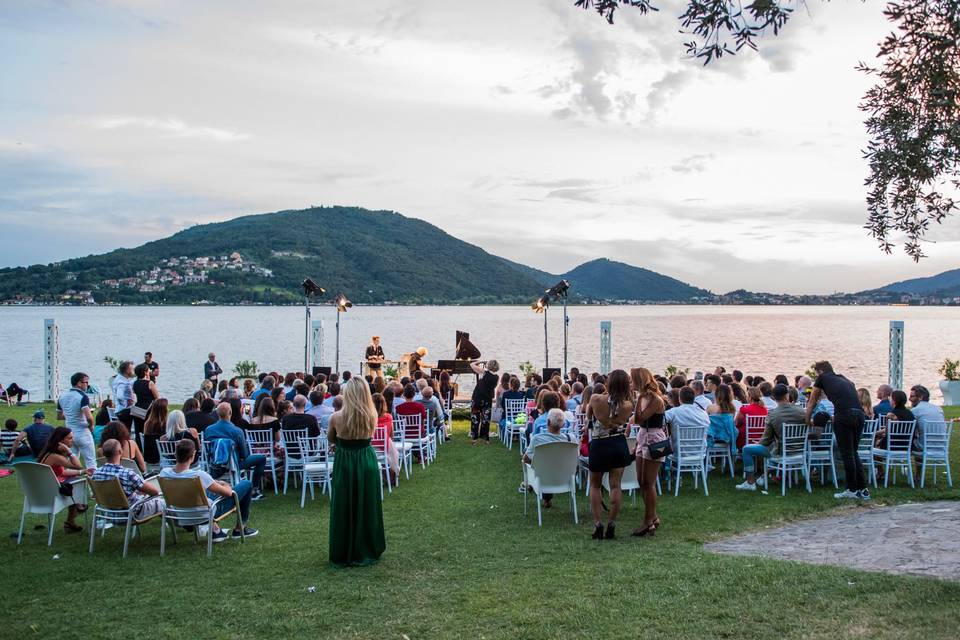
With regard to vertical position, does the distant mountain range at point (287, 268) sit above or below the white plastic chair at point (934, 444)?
above

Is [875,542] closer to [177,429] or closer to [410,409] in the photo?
[410,409]

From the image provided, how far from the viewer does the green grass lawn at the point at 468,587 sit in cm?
471

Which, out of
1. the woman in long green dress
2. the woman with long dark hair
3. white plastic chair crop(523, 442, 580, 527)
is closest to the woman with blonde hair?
the woman with long dark hair

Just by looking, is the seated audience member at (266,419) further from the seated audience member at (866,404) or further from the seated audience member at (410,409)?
the seated audience member at (866,404)

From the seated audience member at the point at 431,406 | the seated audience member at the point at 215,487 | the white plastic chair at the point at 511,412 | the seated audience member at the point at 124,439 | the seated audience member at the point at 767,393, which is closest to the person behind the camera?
the seated audience member at the point at 215,487

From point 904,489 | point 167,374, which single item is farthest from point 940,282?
point 904,489

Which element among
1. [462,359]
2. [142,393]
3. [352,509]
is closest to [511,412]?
[142,393]

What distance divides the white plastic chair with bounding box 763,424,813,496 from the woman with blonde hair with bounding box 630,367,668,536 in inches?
98.4

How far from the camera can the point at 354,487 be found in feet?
20.3

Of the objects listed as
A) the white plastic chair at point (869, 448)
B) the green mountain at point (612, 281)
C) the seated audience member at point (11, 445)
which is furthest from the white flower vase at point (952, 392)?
the green mountain at point (612, 281)

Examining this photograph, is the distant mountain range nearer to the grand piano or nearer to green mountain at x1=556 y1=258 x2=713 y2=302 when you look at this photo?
green mountain at x1=556 y1=258 x2=713 y2=302

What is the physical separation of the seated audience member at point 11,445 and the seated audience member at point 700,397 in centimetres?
857

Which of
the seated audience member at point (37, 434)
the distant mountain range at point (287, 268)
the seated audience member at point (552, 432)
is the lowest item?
the seated audience member at point (37, 434)

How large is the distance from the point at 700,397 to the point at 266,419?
589 cm
